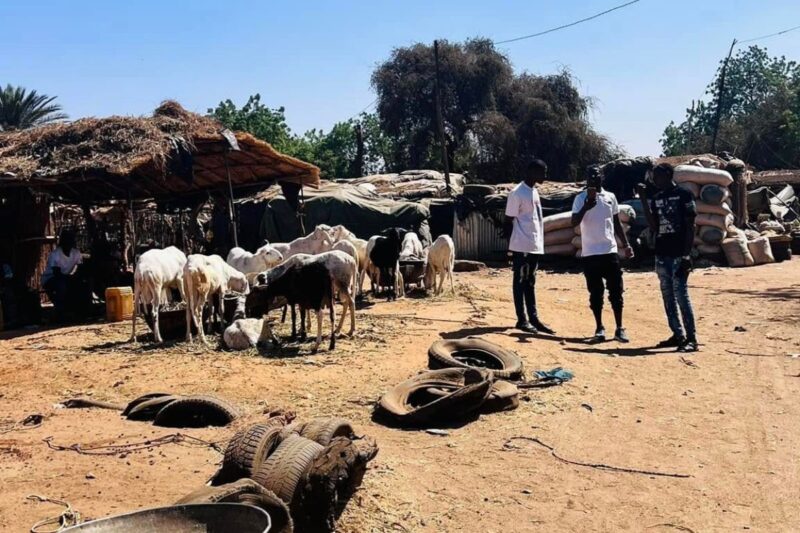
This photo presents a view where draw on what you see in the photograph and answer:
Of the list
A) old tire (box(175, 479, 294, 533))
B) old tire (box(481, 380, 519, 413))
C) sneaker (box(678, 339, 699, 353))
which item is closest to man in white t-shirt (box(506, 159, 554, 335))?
sneaker (box(678, 339, 699, 353))

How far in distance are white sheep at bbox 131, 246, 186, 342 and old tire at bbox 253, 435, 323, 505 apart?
6392 mm

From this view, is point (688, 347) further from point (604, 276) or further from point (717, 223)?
point (717, 223)

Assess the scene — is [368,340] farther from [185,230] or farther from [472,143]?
[472,143]

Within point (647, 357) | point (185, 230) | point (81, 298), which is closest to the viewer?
point (647, 357)

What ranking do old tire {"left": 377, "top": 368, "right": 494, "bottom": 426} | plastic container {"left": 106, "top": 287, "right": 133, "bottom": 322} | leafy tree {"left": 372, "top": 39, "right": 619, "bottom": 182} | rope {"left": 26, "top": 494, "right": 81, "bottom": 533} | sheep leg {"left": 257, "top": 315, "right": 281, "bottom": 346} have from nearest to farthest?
rope {"left": 26, "top": 494, "right": 81, "bottom": 533} < old tire {"left": 377, "top": 368, "right": 494, "bottom": 426} < sheep leg {"left": 257, "top": 315, "right": 281, "bottom": 346} < plastic container {"left": 106, "top": 287, "right": 133, "bottom": 322} < leafy tree {"left": 372, "top": 39, "right": 619, "bottom": 182}

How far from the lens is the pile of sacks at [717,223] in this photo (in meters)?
18.8

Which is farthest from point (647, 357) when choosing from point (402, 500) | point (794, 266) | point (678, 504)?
point (794, 266)

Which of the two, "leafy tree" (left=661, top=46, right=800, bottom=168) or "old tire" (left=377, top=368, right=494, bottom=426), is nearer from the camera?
"old tire" (left=377, top=368, right=494, bottom=426)

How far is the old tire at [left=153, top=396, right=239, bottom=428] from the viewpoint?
6.00 m

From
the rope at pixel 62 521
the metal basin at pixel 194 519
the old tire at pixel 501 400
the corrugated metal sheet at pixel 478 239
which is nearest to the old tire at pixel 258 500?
the metal basin at pixel 194 519

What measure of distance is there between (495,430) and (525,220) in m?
4.39

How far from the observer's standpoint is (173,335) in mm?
10555

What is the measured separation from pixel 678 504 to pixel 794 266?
55.0ft

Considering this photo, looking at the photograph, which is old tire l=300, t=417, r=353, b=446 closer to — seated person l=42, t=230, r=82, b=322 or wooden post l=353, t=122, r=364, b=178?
seated person l=42, t=230, r=82, b=322
